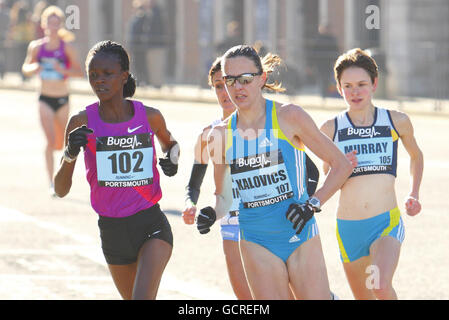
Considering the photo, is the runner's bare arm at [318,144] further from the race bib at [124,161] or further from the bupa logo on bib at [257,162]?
the race bib at [124,161]

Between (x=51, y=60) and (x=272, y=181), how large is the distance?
887 centimetres

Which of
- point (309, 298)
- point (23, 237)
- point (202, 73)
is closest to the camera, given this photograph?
point (309, 298)

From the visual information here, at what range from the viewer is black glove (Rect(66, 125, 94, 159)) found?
6664mm

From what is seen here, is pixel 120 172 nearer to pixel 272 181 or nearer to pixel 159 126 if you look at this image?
pixel 159 126

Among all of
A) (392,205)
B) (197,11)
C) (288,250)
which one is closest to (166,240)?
(288,250)

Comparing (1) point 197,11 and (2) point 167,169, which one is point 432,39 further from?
(2) point 167,169

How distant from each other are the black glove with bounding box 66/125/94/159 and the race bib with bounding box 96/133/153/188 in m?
0.35

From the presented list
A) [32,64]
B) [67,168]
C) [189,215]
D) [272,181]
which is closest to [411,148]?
→ [272,181]

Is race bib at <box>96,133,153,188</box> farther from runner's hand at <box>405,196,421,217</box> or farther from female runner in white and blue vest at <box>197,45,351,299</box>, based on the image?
runner's hand at <box>405,196,421,217</box>

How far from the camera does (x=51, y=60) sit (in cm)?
1500

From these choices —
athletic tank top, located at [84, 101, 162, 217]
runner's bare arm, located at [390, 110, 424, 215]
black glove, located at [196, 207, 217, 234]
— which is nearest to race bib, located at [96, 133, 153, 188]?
athletic tank top, located at [84, 101, 162, 217]

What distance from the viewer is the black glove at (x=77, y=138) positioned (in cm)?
666
